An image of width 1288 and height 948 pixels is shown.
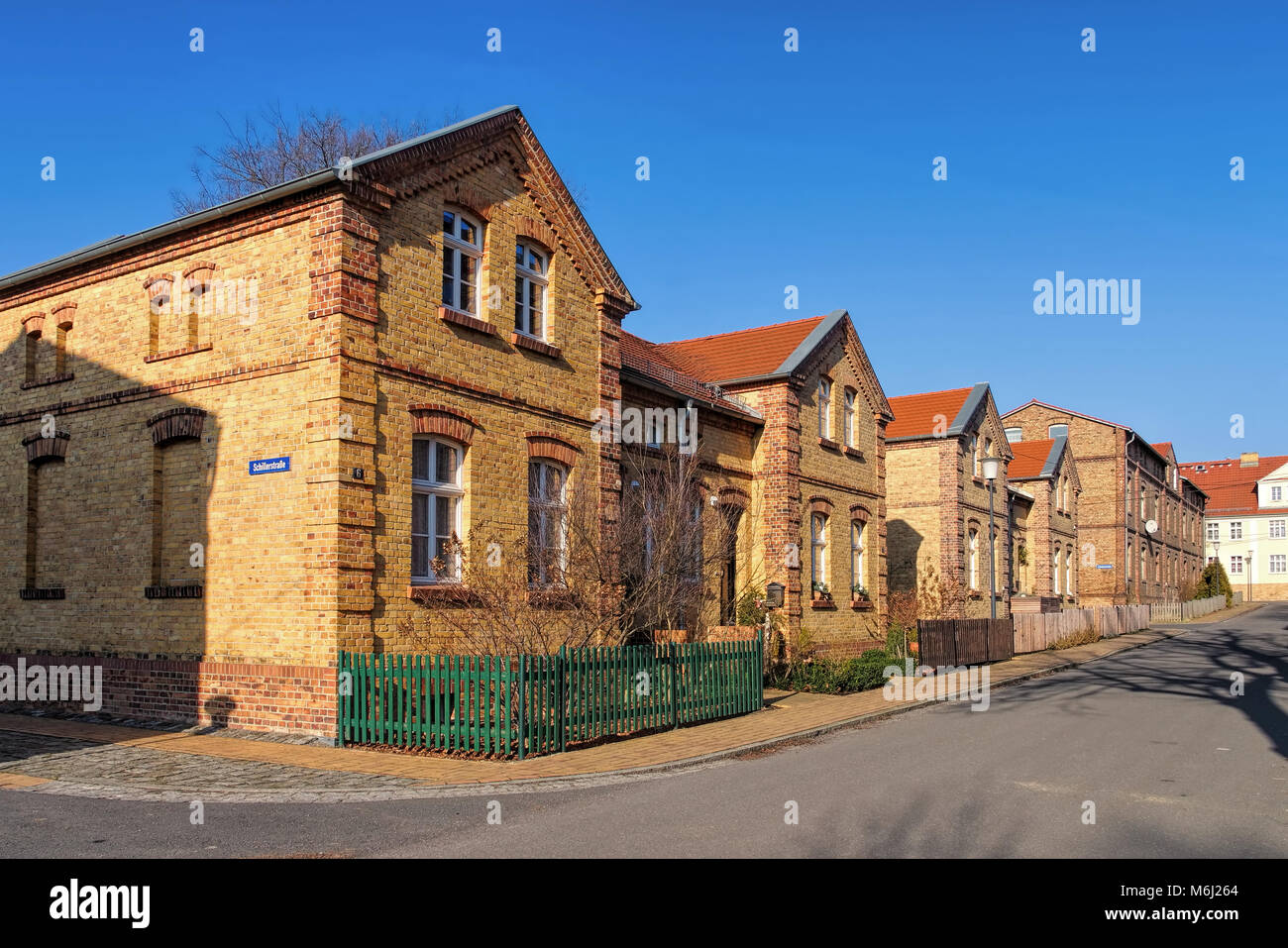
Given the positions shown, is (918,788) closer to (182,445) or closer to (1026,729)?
(1026,729)

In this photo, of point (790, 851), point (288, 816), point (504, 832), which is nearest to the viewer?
point (790, 851)

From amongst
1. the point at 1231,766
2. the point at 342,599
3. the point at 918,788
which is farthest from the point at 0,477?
the point at 1231,766

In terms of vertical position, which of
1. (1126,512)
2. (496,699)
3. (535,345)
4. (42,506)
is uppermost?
(535,345)

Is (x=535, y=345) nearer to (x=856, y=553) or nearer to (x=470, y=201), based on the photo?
(x=470, y=201)

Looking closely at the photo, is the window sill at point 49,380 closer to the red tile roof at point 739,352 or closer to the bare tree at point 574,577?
the bare tree at point 574,577

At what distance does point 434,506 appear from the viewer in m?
14.2

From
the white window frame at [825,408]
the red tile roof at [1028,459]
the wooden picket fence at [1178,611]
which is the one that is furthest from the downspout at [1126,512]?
the white window frame at [825,408]

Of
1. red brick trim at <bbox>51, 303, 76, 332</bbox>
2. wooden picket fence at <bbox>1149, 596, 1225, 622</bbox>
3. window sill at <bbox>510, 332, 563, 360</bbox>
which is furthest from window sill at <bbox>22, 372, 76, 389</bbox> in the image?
wooden picket fence at <bbox>1149, 596, 1225, 622</bbox>

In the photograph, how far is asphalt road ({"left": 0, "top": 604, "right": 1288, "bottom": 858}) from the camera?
7.27 m

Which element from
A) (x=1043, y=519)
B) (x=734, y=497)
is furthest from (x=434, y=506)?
(x=1043, y=519)

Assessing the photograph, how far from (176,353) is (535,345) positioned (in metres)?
5.15

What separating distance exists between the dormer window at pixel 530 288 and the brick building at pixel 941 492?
63.2 ft

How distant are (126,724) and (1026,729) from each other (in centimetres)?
1214
